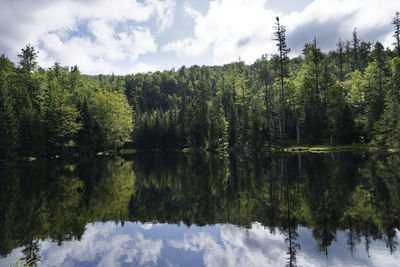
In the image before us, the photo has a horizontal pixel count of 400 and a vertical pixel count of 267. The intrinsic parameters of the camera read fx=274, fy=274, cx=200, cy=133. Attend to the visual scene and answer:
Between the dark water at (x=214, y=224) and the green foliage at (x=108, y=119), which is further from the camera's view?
the green foliage at (x=108, y=119)

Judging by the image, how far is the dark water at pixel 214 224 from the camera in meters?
7.51

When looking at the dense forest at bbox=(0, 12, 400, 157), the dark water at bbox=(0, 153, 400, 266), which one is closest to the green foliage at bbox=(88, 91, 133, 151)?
the dense forest at bbox=(0, 12, 400, 157)

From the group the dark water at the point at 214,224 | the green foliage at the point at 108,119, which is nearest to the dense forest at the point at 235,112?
the green foliage at the point at 108,119

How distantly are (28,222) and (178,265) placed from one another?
7830 millimetres

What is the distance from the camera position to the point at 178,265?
7.16 meters

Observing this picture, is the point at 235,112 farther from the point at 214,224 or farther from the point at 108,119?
the point at 214,224

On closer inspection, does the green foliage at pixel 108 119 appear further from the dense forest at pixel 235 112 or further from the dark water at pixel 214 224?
the dark water at pixel 214 224

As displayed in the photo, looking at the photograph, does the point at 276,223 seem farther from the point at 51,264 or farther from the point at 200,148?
the point at 200,148

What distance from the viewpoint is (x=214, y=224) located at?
10.6 m

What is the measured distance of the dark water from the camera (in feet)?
24.6

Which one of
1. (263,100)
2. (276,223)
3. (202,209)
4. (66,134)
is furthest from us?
(263,100)

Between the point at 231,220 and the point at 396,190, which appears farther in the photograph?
the point at 396,190

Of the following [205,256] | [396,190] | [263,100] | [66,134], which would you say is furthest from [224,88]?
[205,256]

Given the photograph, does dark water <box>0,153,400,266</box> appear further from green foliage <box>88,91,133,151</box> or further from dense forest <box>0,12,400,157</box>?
green foliage <box>88,91,133,151</box>
